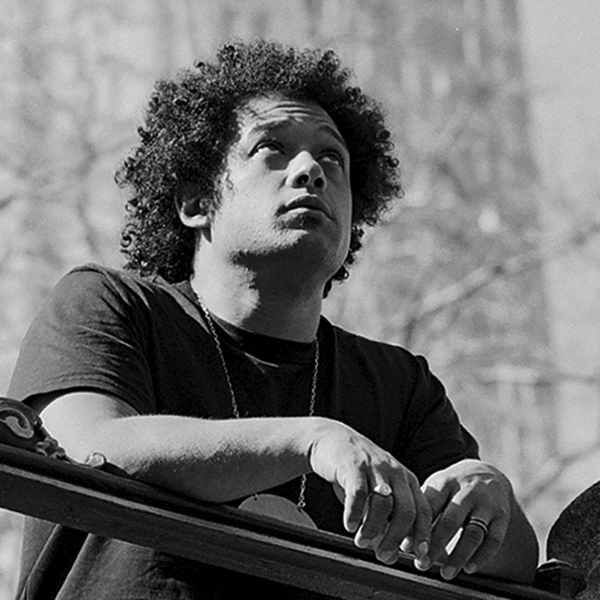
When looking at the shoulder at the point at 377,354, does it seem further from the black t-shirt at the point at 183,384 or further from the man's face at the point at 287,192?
the man's face at the point at 287,192

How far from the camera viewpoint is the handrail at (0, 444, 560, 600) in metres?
1.85

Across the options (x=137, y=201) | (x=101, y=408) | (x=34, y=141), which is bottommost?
(x=101, y=408)

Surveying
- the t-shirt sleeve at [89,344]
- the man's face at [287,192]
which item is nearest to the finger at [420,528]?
the t-shirt sleeve at [89,344]

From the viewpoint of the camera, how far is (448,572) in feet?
6.88

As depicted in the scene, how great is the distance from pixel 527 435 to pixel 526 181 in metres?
2.07

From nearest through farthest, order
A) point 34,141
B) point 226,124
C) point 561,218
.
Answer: point 226,124 < point 34,141 < point 561,218

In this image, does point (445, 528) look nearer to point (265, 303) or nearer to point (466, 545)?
point (466, 545)

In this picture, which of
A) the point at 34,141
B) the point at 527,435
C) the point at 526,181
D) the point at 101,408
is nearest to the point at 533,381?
the point at 527,435

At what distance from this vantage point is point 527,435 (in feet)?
38.3

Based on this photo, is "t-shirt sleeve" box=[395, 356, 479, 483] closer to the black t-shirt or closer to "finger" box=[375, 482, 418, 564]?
the black t-shirt

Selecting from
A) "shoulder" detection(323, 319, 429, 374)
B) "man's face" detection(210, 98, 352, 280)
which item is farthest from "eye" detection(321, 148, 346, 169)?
"shoulder" detection(323, 319, 429, 374)

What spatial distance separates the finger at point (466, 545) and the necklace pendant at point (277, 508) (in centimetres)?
36

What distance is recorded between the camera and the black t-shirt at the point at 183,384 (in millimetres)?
2291

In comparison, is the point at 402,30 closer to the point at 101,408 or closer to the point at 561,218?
the point at 561,218
